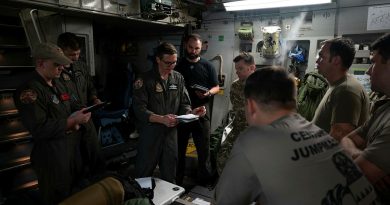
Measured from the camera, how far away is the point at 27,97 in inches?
91.4

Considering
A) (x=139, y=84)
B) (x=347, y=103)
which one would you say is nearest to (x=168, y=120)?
(x=139, y=84)

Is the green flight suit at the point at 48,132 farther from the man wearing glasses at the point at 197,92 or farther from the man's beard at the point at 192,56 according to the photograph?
the man's beard at the point at 192,56

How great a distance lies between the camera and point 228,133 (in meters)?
3.18

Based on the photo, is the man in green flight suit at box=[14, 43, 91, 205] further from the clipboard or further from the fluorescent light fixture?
the fluorescent light fixture

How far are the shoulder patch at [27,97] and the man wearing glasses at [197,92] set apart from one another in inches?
70.2

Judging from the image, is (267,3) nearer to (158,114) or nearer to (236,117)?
(236,117)

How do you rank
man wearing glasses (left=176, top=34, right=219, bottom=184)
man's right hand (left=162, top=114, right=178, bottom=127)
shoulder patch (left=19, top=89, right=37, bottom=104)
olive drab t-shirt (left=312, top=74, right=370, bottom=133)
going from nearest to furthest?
olive drab t-shirt (left=312, top=74, right=370, bottom=133) → shoulder patch (left=19, top=89, right=37, bottom=104) → man's right hand (left=162, top=114, right=178, bottom=127) → man wearing glasses (left=176, top=34, right=219, bottom=184)

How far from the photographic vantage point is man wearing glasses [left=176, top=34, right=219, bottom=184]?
3.52 meters

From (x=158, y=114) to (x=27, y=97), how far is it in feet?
4.10

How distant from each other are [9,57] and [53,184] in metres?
1.84

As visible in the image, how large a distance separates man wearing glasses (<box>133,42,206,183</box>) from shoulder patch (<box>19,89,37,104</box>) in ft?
3.19

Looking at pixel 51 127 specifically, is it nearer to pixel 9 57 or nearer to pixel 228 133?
pixel 9 57

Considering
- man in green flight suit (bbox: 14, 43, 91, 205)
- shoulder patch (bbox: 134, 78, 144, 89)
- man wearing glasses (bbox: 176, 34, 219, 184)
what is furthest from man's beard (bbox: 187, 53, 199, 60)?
man in green flight suit (bbox: 14, 43, 91, 205)

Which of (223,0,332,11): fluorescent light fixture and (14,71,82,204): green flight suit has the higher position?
(223,0,332,11): fluorescent light fixture
